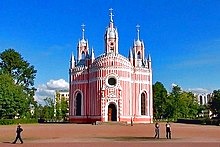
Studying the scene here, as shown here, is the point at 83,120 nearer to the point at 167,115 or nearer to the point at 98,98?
the point at 98,98

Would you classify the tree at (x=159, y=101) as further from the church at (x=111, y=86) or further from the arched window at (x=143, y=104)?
the arched window at (x=143, y=104)

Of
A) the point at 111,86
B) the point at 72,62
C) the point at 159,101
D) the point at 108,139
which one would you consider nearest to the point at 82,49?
the point at 72,62

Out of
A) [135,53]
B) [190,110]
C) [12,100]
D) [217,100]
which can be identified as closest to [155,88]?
[190,110]

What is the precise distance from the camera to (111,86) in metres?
75.3

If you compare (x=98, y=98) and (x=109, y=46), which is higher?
(x=109, y=46)

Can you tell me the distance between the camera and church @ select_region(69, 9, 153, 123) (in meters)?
75.4

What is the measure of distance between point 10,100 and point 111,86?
22.1 metres

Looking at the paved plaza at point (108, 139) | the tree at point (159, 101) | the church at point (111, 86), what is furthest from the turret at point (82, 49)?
the paved plaza at point (108, 139)

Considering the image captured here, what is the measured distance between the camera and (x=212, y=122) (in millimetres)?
69812

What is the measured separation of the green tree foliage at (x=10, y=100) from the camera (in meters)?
75.6

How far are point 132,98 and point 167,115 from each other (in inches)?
1500

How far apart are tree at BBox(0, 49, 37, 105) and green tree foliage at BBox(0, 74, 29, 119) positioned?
8.00 metres

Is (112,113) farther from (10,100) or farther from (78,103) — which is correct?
(10,100)

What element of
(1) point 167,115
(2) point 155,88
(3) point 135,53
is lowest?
(1) point 167,115
